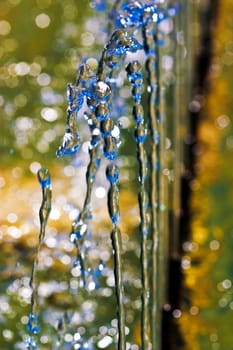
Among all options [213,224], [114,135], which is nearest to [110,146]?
[114,135]

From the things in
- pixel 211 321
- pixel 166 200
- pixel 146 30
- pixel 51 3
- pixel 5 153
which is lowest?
pixel 211 321

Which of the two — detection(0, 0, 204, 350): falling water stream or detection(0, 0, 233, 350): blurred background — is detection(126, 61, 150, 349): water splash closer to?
detection(0, 0, 204, 350): falling water stream

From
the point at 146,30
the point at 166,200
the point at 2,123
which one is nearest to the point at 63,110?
the point at 2,123

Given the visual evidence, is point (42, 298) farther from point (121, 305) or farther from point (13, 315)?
point (121, 305)

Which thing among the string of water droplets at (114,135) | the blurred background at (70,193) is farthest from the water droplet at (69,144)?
the blurred background at (70,193)

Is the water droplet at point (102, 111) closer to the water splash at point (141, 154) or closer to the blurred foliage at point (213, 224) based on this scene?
the water splash at point (141, 154)

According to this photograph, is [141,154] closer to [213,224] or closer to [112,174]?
[112,174]

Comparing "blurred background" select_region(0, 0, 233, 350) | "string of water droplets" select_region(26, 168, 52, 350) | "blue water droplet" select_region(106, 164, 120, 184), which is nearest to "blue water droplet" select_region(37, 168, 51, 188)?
"string of water droplets" select_region(26, 168, 52, 350)
